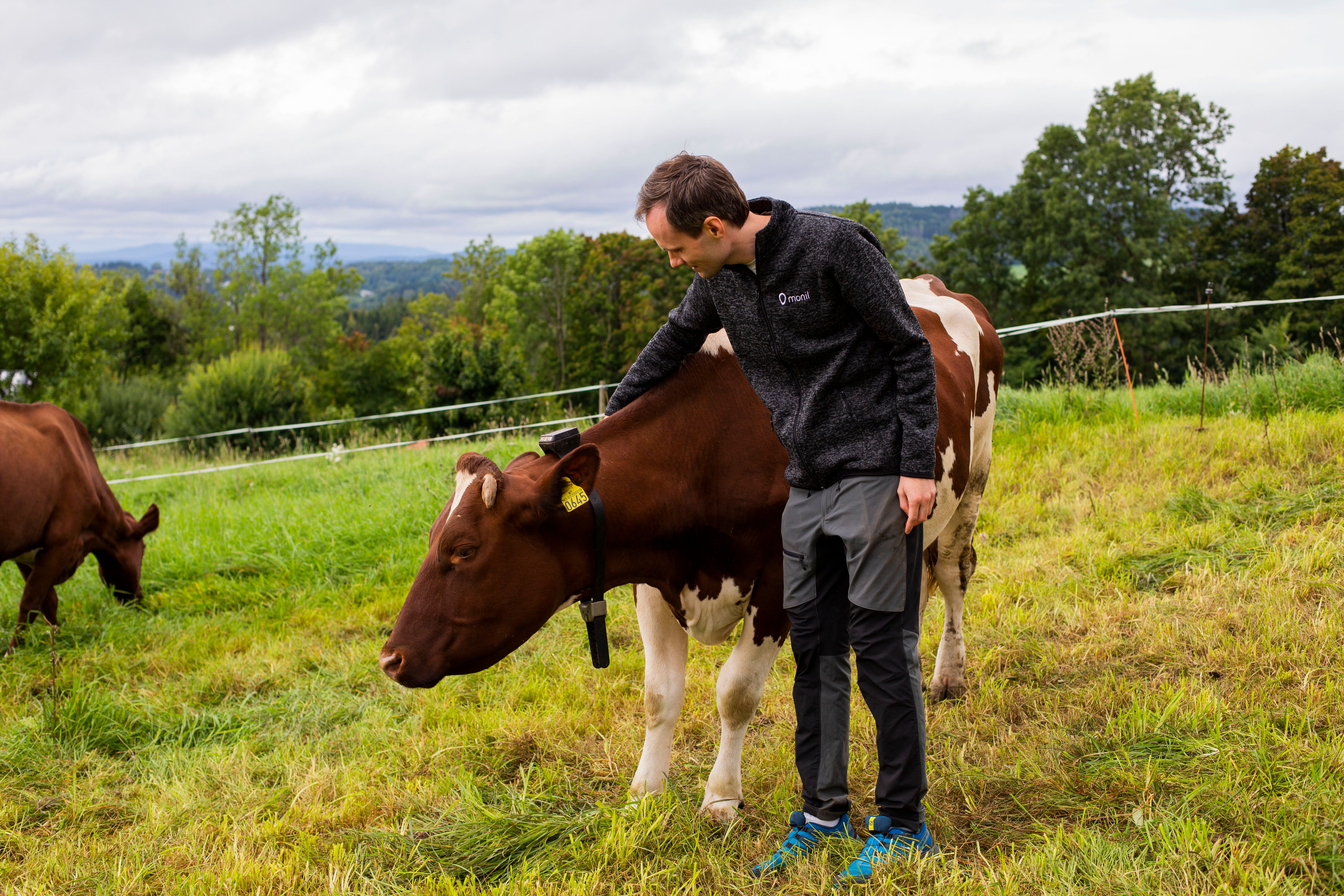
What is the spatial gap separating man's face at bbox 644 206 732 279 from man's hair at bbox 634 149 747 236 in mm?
11

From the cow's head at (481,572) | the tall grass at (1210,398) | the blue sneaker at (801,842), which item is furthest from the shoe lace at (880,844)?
the tall grass at (1210,398)

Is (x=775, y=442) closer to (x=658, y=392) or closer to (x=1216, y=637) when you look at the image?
(x=658, y=392)

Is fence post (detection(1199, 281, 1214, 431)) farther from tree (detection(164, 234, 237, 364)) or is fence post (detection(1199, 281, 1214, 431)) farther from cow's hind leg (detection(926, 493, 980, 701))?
tree (detection(164, 234, 237, 364))

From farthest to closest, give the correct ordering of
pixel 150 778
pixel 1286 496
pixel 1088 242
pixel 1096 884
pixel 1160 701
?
pixel 1088 242
pixel 1286 496
pixel 150 778
pixel 1160 701
pixel 1096 884

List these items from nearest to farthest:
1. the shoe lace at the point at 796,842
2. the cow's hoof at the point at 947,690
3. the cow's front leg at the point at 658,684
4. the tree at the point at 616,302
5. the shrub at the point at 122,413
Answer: the shoe lace at the point at 796,842 → the cow's front leg at the point at 658,684 → the cow's hoof at the point at 947,690 → the shrub at the point at 122,413 → the tree at the point at 616,302

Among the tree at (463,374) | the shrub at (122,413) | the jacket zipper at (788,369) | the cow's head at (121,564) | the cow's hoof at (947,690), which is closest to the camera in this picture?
the jacket zipper at (788,369)

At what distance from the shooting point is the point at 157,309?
61844mm

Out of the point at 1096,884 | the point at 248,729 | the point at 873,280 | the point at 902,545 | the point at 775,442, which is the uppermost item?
the point at 873,280

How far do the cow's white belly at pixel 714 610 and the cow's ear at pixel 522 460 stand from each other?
0.66 metres

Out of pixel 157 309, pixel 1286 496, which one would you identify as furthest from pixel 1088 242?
pixel 157 309

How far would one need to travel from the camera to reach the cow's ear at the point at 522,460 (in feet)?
9.53

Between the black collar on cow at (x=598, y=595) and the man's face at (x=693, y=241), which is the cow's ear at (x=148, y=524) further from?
the man's face at (x=693, y=241)

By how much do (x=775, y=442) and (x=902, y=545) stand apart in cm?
60

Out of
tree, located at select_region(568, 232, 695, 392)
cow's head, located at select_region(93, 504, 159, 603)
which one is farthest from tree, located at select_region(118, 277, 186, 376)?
cow's head, located at select_region(93, 504, 159, 603)
